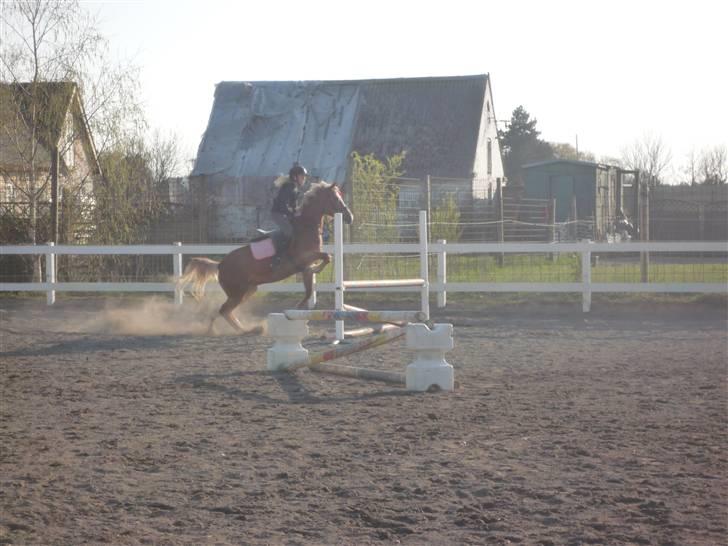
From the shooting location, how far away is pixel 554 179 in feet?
134

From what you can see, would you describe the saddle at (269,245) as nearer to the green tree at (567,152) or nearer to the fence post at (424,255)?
the fence post at (424,255)

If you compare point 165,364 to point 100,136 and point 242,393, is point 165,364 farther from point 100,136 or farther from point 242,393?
point 100,136

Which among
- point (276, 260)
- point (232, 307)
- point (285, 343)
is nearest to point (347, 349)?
→ point (285, 343)

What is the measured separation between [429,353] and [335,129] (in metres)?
32.4

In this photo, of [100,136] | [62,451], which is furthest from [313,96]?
[62,451]

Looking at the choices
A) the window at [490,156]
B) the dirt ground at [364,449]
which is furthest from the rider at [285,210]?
the window at [490,156]

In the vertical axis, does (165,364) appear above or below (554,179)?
below

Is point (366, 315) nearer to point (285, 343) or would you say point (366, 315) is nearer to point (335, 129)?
point (285, 343)

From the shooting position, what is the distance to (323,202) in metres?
13.4

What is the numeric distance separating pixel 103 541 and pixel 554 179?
3791 centimetres

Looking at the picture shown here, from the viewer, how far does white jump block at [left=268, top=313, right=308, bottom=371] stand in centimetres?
1016

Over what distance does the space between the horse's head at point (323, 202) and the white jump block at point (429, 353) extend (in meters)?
4.57

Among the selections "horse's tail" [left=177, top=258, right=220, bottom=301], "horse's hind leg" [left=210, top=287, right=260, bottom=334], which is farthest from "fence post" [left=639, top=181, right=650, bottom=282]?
"horse's tail" [left=177, top=258, right=220, bottom=301]

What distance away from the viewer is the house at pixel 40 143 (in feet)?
74.0
